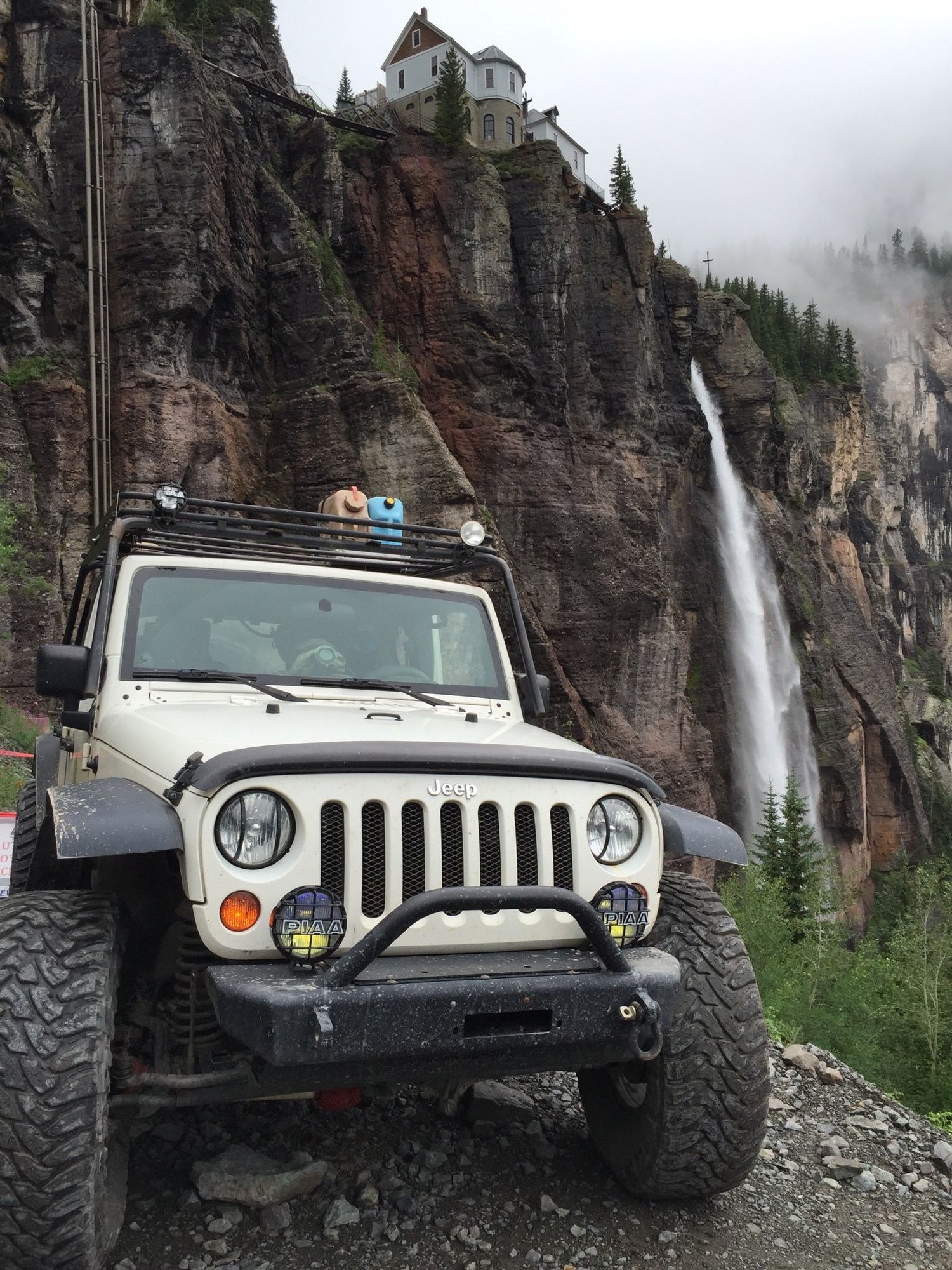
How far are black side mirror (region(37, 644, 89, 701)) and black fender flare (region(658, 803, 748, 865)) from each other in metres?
2.52

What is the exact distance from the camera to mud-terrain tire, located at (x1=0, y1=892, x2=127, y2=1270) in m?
2.77

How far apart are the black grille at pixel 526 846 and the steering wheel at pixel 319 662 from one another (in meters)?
1.54

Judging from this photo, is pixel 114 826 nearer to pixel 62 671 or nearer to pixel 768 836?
pixel 62 671

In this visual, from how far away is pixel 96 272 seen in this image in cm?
2114

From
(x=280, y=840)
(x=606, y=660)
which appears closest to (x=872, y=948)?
(x=606, y=660)

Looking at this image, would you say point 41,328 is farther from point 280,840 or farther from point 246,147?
point 280,840

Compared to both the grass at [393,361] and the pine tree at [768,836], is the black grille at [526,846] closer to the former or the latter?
the grass at [393,361]

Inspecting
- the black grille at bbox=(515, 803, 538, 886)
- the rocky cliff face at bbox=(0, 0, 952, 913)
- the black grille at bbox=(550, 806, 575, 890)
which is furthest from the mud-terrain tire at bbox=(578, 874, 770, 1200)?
the rocky cliff face at bbox=(0, 0, 952, 913)

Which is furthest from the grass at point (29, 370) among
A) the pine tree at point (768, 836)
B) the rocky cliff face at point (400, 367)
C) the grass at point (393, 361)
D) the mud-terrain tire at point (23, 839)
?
the pine tree at point (768, 836)

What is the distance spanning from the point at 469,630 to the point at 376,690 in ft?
2.65

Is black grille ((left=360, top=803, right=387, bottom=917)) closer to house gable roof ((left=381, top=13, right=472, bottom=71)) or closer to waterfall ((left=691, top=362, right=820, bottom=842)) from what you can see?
waterfall ((left=691, top=362, right=820, bottom=842))

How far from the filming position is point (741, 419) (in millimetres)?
41875

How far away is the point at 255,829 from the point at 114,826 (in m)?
0.44

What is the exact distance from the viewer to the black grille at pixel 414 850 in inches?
126
